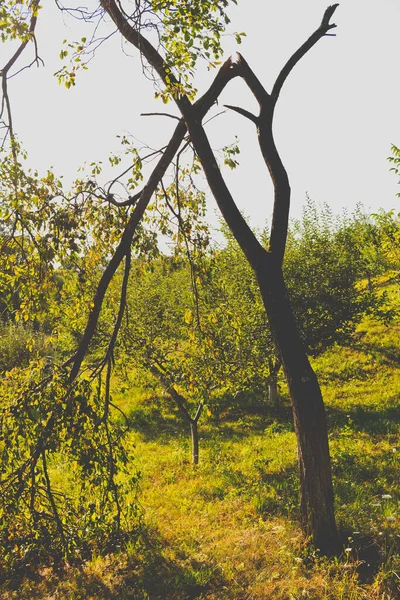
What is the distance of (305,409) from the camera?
18.3 ft

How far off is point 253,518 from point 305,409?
12.0 feet

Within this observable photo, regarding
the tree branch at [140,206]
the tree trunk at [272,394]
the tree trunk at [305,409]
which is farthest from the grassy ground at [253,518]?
the tree branch at [140,206]

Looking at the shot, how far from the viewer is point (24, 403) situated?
506cm

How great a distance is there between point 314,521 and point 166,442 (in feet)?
32.1

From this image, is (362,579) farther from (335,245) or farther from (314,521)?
(335,245)

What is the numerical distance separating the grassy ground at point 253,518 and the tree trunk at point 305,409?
528mm

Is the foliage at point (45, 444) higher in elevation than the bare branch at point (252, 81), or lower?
lower

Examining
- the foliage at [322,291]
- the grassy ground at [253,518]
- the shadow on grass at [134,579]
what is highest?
the foliage at [322,291]

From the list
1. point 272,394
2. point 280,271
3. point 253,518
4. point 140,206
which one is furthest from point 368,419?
point 140,206

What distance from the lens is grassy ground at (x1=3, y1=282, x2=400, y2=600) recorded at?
557 cm

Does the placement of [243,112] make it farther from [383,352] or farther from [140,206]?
[383,352]

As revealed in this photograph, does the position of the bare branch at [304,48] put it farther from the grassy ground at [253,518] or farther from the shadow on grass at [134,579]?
the shadow on grass at [134,579]

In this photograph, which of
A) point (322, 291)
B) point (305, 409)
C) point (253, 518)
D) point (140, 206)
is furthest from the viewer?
point (322, 291)

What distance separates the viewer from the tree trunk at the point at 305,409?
5570 millimetres
